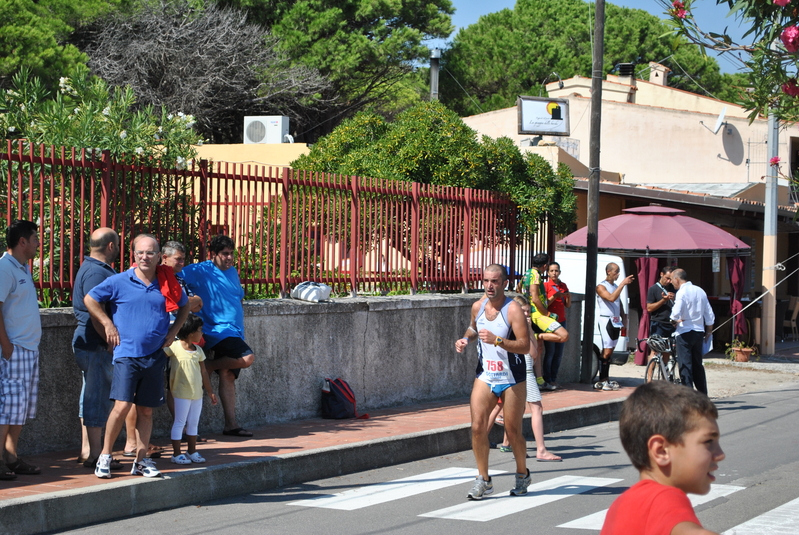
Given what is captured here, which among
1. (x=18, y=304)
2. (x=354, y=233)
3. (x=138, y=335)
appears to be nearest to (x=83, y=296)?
(x=18, y=304)

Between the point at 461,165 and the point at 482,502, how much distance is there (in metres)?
7.87

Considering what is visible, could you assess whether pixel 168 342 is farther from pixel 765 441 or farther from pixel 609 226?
pixel 609 226

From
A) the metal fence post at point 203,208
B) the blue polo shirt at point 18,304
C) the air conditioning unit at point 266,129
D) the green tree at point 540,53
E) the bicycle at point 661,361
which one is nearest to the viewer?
the blue polo shirt at point 18,304

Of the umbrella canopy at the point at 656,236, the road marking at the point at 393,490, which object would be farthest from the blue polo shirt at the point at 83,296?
the umbrella canopy at the point at 656,236

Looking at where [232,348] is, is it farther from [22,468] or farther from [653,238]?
[653,238]

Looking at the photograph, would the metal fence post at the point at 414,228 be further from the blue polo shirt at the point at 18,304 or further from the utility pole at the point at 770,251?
the utility pole at the point at 770,251

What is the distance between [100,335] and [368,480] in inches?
101

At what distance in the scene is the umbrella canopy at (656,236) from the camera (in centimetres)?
1744

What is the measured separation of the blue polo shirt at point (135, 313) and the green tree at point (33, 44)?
18036 millimetres

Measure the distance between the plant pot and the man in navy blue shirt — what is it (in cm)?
1520

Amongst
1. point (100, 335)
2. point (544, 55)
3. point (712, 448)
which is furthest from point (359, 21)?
point (712, 448)

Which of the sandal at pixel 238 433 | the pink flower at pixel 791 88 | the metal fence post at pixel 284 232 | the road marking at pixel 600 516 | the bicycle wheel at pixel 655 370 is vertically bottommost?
the road marking at pixel 600 516

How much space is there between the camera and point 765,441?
10070 millimetres

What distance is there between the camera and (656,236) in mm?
17750
